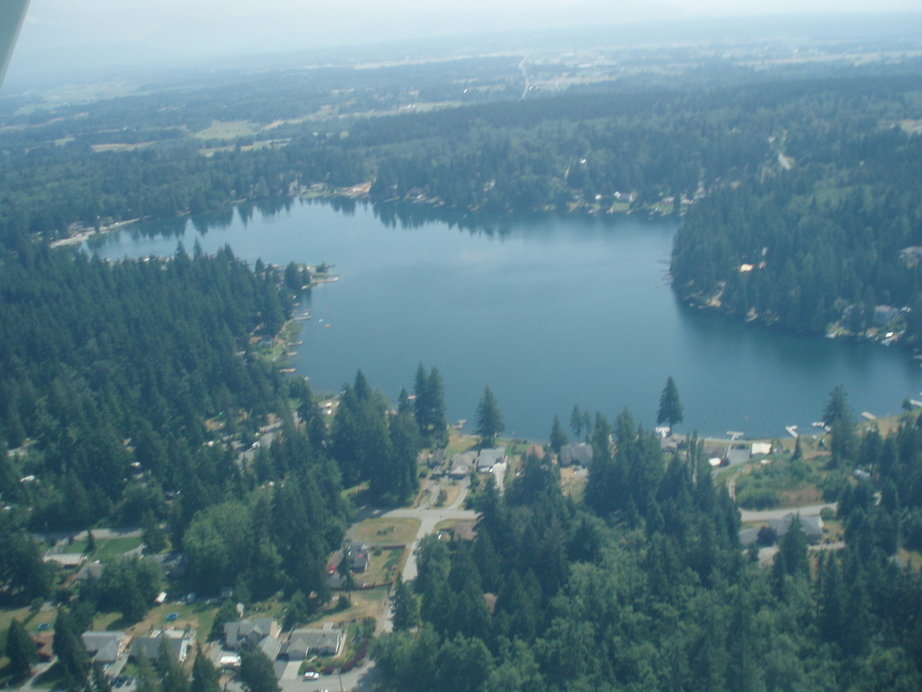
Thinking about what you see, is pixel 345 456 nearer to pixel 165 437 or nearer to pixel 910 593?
pixel 165 437

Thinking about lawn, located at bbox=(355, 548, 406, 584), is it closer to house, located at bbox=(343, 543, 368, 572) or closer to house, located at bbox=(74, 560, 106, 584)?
house, located at bbox=(343, 543, 368, 572)

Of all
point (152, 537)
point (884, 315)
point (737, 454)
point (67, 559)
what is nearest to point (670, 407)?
point (737, 454)

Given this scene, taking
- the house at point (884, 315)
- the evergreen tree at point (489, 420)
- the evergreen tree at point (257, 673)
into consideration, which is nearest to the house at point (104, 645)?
the evergreen tree at point (257, 673)

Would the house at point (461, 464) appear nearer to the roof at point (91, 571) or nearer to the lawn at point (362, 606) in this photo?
the lawn at point (362, 606)

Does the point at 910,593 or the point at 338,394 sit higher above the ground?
the point at 910,593

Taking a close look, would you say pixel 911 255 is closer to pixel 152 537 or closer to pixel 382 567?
pixel 382 567

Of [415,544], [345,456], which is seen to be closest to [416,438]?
[345,456]
